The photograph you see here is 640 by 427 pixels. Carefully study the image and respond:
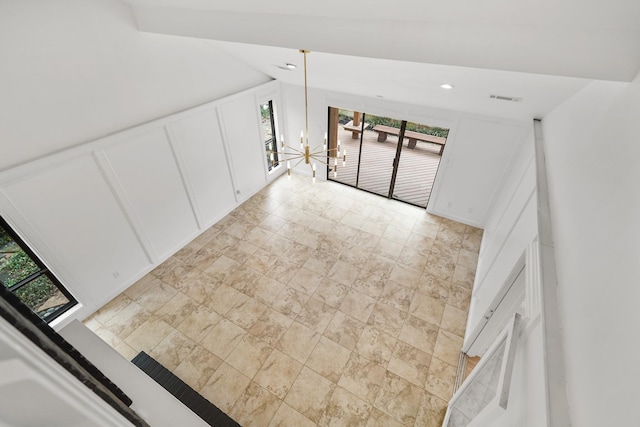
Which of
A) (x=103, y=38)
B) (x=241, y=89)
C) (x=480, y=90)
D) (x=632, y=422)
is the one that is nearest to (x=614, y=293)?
(x=632, y=422)

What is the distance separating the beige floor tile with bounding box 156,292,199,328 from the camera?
14.2ft

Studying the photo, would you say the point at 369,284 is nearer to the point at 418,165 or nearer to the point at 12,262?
the point at 12,262

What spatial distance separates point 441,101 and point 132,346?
5.92 m

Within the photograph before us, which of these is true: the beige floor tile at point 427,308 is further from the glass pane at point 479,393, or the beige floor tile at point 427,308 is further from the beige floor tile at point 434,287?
the glass pane at point 479,393

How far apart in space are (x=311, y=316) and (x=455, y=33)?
12.7 feet

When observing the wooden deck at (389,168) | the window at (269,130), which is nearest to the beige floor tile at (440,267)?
the wooden deck at (389,168)

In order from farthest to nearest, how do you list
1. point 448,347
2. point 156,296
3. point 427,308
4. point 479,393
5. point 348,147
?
1. point 348,147
2. point 156,296
3. point 427,308
4. point 448,347
5. point 479,393

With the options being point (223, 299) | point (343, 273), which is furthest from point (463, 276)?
point (223, 299)

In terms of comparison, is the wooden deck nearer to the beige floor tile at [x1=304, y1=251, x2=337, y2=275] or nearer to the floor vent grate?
the beige floor tile at [x1=304, y1=251, x2=337, y2=275]

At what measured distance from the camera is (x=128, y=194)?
4.21 metres

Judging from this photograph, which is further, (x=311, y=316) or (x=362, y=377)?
(x=311, y=316)

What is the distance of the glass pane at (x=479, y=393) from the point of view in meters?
2.36

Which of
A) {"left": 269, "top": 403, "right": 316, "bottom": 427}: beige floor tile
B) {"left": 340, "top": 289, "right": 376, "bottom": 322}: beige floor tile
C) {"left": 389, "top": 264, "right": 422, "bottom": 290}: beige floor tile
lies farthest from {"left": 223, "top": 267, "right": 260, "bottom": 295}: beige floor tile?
{"left": 389, "top": 264, "right": 422, "bottom": 290}: beige floor tile

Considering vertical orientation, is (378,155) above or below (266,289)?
below
